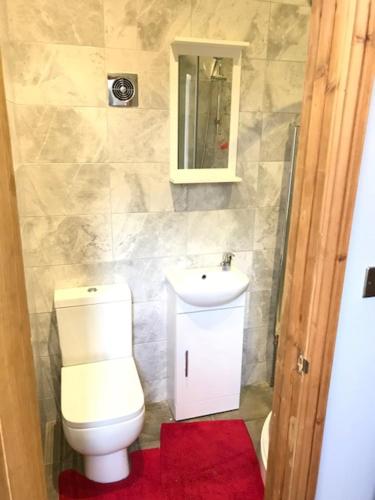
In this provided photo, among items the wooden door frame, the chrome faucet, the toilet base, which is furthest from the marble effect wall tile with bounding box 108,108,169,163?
the toilet base

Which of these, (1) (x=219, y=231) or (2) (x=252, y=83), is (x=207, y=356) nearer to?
(1) (x=219, y=231)

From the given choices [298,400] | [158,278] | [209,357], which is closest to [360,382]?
[298,400]

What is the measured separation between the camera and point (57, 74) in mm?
1897

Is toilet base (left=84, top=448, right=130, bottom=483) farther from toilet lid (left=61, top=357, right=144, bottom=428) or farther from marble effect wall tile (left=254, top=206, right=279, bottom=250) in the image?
marble effect wall tile (left=254, top=206, right=279, bottom=250)

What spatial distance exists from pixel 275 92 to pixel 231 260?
0.97 meters

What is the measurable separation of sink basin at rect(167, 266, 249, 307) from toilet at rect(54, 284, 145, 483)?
290 mm

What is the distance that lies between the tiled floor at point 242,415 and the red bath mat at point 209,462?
47 millimetres

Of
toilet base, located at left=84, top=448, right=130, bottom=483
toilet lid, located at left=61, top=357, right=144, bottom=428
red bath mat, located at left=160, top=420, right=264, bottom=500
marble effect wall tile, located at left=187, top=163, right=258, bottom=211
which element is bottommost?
red bath mat, located at left=160, top=420, right=264, bottom=500

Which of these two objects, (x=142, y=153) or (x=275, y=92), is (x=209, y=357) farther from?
(x=275, y=92)

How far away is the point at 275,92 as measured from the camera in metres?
2.24

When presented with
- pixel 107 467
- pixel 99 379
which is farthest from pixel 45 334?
pixel 107 467

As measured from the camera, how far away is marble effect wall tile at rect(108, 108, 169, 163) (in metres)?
2.05

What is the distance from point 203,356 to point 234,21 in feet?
5.84

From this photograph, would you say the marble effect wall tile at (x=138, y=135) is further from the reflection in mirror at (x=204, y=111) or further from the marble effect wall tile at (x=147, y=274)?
the marble effect wall tile at (x=147, y=274)
